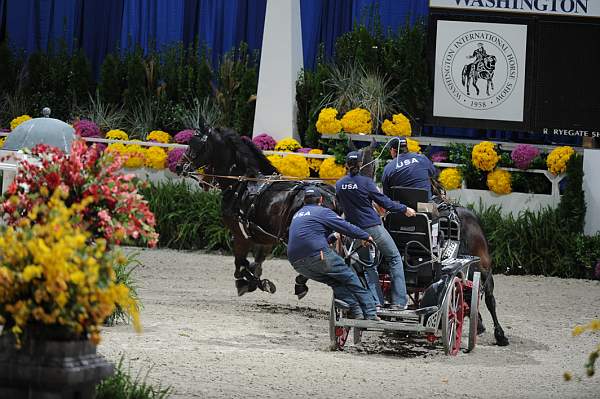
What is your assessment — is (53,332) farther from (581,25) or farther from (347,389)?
(581,25)

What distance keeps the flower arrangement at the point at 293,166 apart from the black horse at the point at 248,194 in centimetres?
342

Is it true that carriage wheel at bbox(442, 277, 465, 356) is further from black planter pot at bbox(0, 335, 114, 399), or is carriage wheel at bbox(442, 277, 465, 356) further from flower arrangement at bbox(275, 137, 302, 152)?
flower arrangement at bbox(275, 137, 302, 152)

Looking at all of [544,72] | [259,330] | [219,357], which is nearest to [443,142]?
[544,72]

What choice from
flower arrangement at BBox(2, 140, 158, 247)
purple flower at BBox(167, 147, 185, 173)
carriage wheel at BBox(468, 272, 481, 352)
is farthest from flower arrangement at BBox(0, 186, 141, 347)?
purple flower at BBox(167, 147, 185, 173)

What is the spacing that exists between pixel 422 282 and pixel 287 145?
7.44 m

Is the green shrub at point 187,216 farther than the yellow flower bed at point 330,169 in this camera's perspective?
Yes

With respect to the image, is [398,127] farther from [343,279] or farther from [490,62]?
[343,279]

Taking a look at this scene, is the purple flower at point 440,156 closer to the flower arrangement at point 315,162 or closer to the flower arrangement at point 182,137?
the flower arrangement at point 315,162

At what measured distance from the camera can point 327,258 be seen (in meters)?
10.1

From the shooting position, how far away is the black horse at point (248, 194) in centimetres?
1288

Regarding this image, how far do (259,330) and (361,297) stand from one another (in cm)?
166

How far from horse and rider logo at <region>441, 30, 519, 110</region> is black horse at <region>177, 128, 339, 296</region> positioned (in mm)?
4958

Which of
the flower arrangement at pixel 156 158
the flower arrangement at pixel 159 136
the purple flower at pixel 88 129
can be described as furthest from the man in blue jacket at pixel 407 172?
the purple flower at pixel 88 129

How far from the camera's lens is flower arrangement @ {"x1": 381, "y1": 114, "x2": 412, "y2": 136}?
17.4 metres
